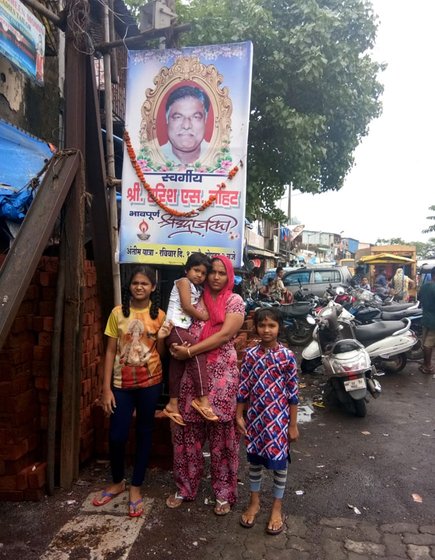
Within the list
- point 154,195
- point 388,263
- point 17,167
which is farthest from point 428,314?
point 388,263

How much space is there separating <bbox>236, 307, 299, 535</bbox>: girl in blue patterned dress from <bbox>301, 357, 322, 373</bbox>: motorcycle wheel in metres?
3.68

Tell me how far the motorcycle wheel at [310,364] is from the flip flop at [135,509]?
13.0 ft

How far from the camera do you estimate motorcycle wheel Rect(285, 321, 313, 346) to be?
9398mm

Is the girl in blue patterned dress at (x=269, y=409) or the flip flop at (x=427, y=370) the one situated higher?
the girl in blue patterned dress at (x=269, y=409)

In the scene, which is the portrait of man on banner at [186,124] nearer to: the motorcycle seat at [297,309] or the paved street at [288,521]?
the paved street at [288,521]

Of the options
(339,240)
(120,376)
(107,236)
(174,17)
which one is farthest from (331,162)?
(339,240)

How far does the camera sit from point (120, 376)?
2793mm

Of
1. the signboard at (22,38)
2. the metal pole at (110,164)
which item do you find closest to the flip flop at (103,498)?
the metal pole at (110,164)

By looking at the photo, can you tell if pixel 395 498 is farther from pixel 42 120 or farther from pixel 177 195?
pixel 42 120

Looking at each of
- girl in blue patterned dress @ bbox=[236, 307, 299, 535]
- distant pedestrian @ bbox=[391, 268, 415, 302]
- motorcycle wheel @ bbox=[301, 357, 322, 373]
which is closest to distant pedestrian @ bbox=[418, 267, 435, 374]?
motorcycle wheel @ bbox=[301, 357, 322, 373]

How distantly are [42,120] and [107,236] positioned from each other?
4.37 metres

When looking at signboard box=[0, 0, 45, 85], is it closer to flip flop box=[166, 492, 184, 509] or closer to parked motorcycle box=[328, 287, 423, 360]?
flip flop box=[166, 492, 184, 509]

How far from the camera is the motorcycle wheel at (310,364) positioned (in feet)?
20.6

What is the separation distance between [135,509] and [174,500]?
0.27m
